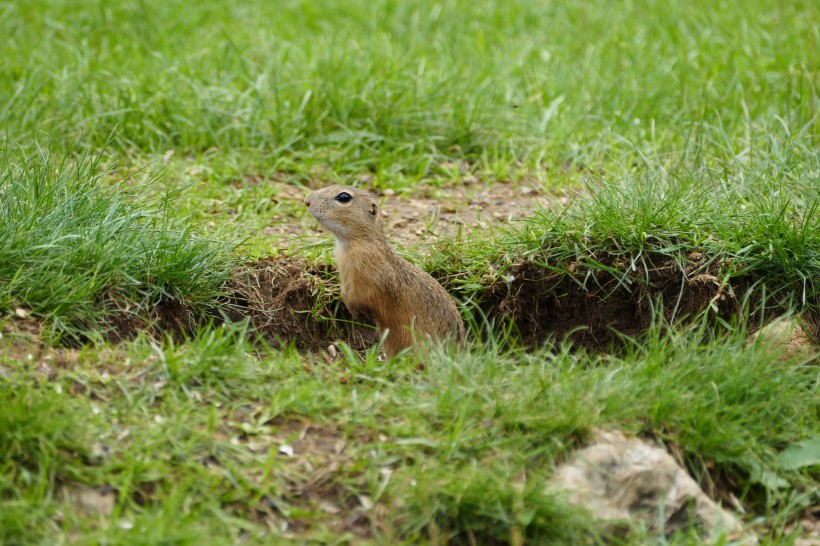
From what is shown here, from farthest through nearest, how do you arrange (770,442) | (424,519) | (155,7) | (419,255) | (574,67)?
(155,7) < (574,67) < (419,255) < (770,442) < (424,519)

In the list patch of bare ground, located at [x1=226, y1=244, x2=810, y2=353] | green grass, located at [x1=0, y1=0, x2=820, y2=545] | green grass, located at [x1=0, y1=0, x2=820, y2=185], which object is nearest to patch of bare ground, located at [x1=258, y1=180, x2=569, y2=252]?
green grass, located at [x1=0, y1=0, x2=820, y2=545]

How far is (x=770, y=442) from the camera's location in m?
3.83

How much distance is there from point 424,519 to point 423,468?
20 centimetres

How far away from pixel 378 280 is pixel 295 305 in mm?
542

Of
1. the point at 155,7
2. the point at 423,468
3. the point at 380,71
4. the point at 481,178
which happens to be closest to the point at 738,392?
the point at 423,468

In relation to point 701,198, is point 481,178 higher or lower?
lower

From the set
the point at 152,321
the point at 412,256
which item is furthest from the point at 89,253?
the point at 412,256

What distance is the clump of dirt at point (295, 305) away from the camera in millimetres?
4922

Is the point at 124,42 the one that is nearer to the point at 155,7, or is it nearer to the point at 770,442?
the point at 155,7

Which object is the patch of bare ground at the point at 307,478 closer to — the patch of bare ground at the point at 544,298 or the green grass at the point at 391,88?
the patch of bare ground at the point at 544,298

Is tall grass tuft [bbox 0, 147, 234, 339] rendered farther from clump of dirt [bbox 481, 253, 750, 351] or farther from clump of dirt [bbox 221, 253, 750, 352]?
clump of dirt [bbox 481, 253, 750, 351]

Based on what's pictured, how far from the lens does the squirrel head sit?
4867 millimetres

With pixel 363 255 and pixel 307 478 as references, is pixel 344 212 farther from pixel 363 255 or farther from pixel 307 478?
pixel 307 478

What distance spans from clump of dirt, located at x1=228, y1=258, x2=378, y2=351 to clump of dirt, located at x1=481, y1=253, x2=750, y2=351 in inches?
28.1
